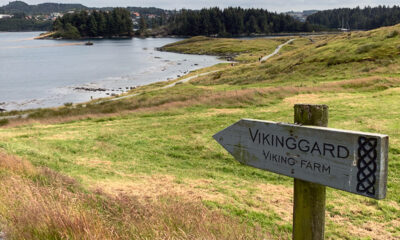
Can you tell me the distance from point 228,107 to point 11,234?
2378 cm

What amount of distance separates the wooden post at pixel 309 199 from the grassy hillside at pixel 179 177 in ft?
5.13

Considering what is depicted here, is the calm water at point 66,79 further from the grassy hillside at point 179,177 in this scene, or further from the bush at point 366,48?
the bush at point 366,48

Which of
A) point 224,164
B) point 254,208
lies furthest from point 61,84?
point 254,208

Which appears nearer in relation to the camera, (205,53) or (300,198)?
(300,198)

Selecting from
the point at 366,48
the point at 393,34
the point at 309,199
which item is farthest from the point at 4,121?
the point at 393,34

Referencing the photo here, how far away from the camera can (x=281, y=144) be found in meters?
3.72

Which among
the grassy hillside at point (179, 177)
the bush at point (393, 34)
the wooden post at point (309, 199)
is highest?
the bush at point (393, 34)

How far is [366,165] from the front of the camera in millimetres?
3082

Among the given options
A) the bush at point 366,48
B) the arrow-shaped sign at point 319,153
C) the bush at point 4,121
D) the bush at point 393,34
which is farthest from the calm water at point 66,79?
the arrow-shaped sign at point 319,153

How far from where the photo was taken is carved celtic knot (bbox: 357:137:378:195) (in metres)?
3.03

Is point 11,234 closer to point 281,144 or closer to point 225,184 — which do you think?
point 281,144

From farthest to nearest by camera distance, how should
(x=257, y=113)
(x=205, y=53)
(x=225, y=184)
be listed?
(x=205, y=53), (x=257, y=113), (x=225, y=184)

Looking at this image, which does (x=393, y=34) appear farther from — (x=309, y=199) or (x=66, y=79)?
(x=66, y=79)

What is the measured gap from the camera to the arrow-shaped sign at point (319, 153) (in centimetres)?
304
